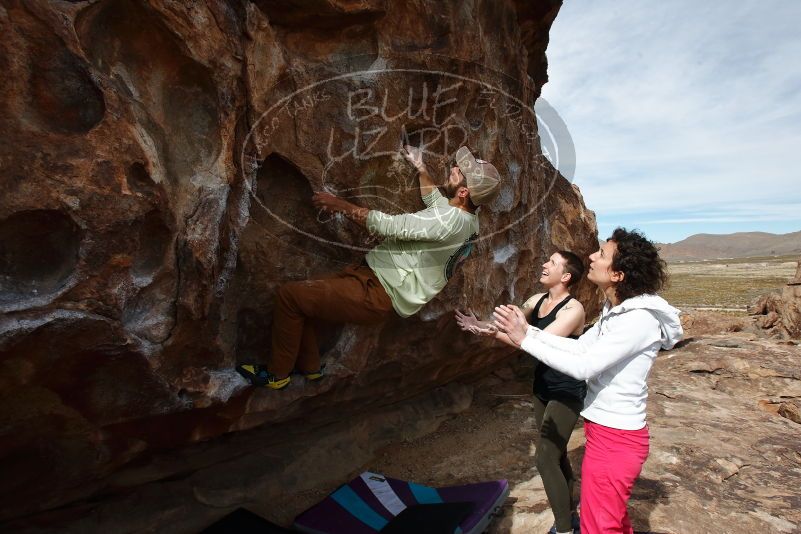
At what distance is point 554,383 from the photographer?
3.85 meters

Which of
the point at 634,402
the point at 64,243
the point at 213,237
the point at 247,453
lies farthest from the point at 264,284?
the point at 634,402

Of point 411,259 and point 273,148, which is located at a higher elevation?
point 273,148

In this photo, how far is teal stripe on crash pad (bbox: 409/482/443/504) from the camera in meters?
4.84

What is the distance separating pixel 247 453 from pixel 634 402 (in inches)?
142

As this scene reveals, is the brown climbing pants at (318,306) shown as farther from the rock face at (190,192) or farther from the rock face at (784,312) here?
the rock face at (784,312)

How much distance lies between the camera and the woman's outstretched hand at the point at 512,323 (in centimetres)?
310

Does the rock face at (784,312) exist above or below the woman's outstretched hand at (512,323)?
below

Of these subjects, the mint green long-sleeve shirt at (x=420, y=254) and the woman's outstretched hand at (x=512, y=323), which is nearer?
the woman's outstretched hand at (x=512, y=323)

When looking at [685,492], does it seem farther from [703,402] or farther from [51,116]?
[51,116]

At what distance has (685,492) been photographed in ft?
17.2

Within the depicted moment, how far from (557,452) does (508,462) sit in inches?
96.1

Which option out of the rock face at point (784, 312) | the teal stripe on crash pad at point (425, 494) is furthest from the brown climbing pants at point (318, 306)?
the rock face at point (784, 312)

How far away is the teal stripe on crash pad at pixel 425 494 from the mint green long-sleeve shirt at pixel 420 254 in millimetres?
2019

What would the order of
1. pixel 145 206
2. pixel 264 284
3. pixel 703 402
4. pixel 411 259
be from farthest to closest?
pixel 703 402
pixel 264 284
pixel 411 259
pixel 145 206
